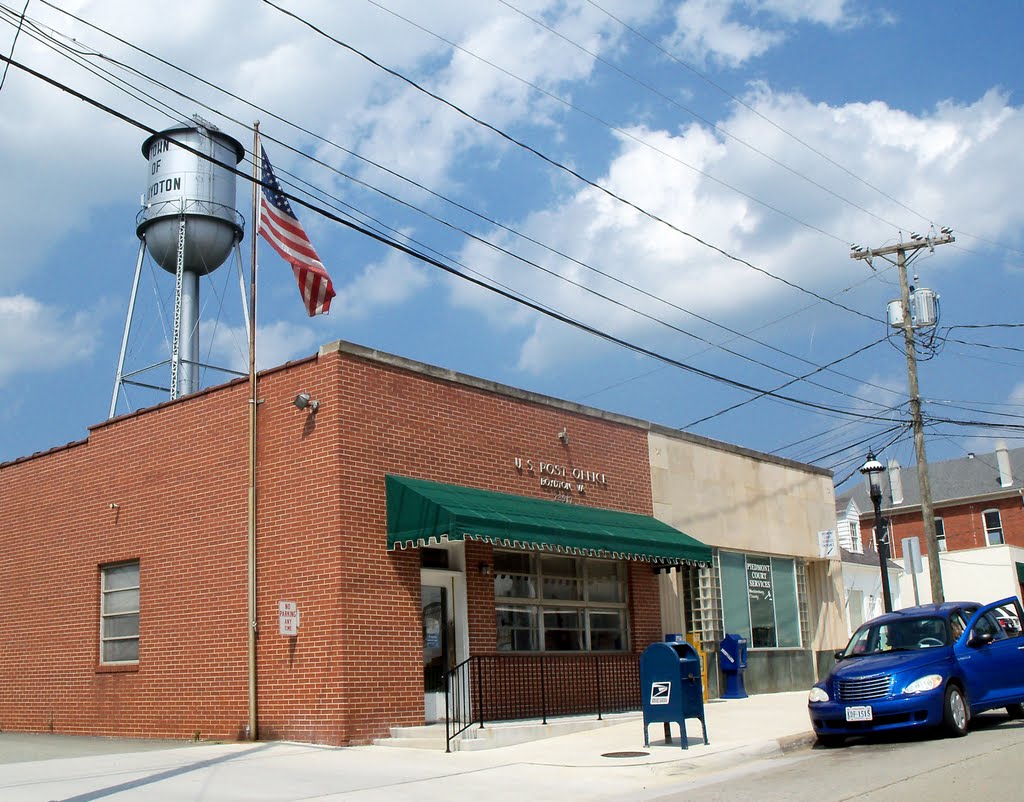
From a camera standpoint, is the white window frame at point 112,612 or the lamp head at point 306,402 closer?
the lamp head at point 306,402

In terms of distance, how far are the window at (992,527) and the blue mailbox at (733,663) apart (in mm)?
40708

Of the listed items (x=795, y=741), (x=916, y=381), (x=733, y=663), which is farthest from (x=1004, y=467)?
(x=795, y=741)

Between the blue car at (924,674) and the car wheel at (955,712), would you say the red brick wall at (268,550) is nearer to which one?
the blue car at (924,674)

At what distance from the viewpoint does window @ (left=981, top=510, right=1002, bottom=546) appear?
5609cm

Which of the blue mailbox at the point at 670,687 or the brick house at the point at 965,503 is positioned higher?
the brick house at the point at 965,503

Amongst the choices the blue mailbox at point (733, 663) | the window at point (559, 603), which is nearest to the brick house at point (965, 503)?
the blue mailbox at point (733, 663)

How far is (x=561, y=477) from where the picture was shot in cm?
1847

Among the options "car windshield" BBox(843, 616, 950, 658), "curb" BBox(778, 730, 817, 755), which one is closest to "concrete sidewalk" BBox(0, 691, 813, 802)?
"curb" BBox(778, 730, 817, 755)

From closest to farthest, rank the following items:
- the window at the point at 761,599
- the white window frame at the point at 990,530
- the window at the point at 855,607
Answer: the window at the point at 761,599, the window at the point at 855,607, the white window frame at the point at 990,530

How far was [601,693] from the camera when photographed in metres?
17.7

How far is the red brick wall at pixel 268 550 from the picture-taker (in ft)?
47.7

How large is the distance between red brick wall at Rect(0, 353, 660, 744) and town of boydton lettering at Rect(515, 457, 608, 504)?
0.12 meters

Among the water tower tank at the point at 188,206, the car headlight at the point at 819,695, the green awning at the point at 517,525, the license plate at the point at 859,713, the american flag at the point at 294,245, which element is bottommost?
the license plate at the point at 859,713

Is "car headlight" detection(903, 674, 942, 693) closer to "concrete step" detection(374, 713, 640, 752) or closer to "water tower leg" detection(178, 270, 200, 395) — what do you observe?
"concrete step" detection(374, 713, 640, 752)
